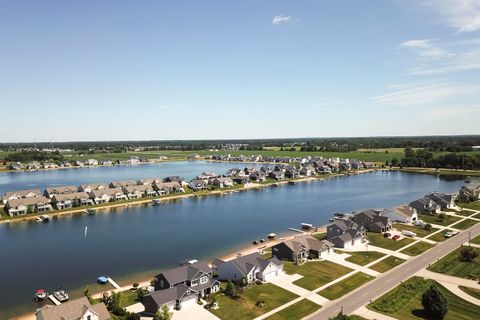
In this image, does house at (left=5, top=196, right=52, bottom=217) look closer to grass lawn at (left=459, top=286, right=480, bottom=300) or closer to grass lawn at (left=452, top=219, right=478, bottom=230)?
grass lawn at (left=459, top=286, right=480, bottom=300)

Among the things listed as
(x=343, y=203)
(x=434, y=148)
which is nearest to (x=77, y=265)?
(x=343, y=203)

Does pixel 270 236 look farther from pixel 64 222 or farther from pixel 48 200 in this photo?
pixel 48 200

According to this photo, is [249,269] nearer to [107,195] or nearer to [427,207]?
[427,207]

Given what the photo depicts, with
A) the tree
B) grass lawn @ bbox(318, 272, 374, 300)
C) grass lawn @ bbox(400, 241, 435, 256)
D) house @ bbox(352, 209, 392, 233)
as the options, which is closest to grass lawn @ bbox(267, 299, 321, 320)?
grass lawn @ bbox(318, 272, 374, 300)

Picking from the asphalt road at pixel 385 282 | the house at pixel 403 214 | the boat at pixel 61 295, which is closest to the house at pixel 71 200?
the boat at pixel 61 295

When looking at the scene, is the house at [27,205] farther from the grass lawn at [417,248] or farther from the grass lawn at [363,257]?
the grass lawn at [417,248]

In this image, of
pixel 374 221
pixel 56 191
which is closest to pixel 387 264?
pixel 374 221
